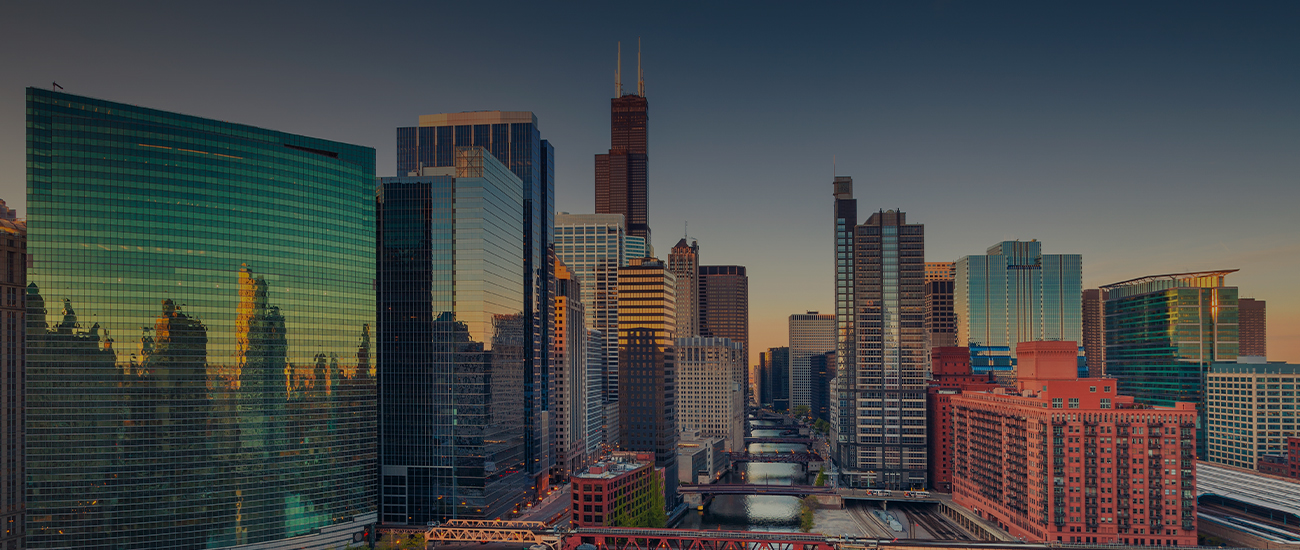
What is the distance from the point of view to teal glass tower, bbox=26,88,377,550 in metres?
120

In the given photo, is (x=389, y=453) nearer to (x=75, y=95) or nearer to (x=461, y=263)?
(x=461, y=263)

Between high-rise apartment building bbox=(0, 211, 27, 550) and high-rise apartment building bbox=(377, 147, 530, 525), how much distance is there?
57.5m

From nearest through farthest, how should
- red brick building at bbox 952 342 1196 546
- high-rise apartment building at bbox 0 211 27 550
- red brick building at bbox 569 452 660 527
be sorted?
high-rise apartment building at bbox 0 211 27 550 → red brick building at bbox 952 342 1196 546 → red brick building at bbox 569 452 660 527

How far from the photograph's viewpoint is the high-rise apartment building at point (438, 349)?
6309 inches

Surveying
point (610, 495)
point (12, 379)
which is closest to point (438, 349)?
point (610, 495)

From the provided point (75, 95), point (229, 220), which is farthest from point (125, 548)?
point (75, 95)

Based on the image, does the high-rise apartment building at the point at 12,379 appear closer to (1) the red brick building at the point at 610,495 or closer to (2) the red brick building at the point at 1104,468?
(1) the red brick building at the point at 610,495

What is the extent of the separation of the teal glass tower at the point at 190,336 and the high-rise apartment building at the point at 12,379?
394 inches

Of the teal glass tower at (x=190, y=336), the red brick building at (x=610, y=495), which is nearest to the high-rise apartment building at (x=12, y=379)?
the teal glass tower at (x=190, y=336)

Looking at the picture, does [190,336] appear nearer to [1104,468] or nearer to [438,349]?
[438,349]

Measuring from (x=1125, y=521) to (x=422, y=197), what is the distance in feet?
497

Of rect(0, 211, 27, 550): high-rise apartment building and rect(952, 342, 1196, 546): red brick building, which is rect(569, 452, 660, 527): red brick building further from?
rect(0, 211, 27, 550): high-rise apartment building

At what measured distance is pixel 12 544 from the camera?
124312 millimetres

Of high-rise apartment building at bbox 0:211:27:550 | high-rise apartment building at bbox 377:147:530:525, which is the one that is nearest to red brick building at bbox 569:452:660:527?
high-rise apartment building at bbox 377:147:530:525
